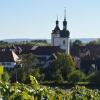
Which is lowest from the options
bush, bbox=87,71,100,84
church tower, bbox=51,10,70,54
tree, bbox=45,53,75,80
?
bush, bbox=87,71,100,84

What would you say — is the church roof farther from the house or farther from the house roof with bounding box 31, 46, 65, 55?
the house

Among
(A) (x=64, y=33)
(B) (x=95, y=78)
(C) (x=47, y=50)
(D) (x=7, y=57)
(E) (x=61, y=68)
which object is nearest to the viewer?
(B) (x=95, y=78)

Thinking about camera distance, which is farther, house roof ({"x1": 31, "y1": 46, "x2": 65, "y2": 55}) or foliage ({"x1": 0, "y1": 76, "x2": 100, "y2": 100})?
house roof ({"x1": 31, "y1": 46, "x2": 65, "y2": 55})

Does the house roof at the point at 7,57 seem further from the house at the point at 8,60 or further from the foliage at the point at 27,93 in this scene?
the foliage at the point at 27,93

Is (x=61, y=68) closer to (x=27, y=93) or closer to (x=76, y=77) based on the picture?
(x=76, y=77)

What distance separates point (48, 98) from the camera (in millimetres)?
7535

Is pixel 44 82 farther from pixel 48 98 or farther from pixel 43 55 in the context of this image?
pixel 48 98

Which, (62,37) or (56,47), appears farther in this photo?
(62,37)

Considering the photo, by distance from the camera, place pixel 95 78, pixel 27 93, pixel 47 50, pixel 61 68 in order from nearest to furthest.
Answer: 1. pixel 27 93
2. pixel 95 78
3. pixel 61 68
4. pixel 47 50

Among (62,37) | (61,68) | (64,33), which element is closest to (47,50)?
(62,37)

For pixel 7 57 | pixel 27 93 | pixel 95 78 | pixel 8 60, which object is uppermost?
pixel 27 93

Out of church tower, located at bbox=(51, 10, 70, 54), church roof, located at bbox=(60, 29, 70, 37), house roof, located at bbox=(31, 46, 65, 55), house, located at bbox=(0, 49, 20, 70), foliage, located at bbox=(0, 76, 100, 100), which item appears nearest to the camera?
foliage, located at bbox=(0, 76, 100, 100)

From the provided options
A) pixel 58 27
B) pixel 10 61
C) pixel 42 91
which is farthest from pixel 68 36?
pixel 42 91

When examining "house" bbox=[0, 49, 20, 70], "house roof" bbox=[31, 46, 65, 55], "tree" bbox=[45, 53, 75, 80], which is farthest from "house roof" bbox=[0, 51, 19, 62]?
"house roof" bbox=[31, 46, 65, 55]
